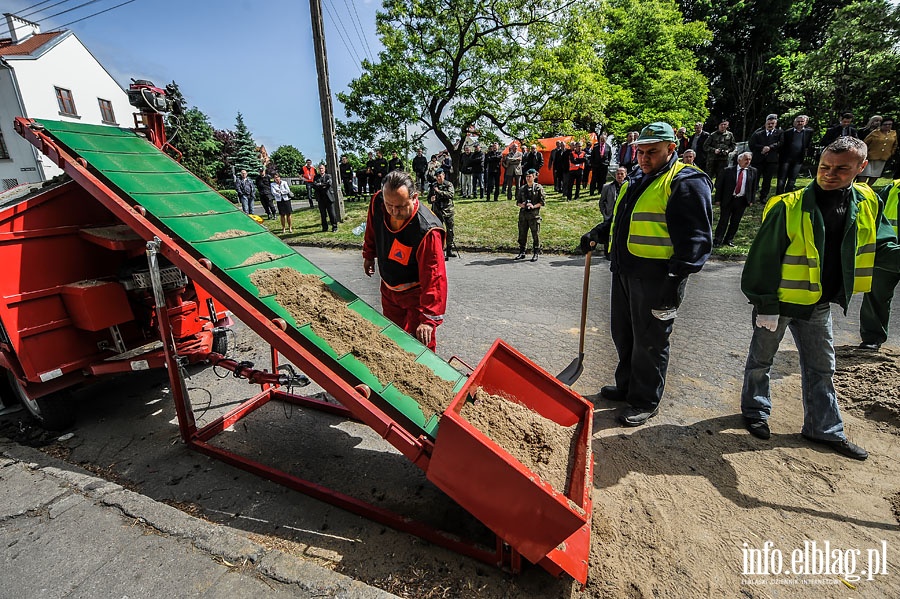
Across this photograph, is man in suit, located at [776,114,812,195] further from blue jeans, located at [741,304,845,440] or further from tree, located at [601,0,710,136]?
tree, located at [601,0,710,136]

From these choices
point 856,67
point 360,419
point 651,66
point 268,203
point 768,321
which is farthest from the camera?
point 651,66

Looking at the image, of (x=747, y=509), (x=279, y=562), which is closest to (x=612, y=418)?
(x=747, y=509)

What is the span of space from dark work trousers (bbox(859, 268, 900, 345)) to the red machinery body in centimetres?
667

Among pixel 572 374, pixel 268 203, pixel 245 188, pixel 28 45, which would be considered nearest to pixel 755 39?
pixel 268 203

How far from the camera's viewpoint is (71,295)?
330 cm

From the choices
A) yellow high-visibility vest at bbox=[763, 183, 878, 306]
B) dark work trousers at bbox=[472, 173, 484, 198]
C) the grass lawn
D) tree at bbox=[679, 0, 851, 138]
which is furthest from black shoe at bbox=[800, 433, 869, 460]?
tree at bbox=[679, 0, 851, 138]

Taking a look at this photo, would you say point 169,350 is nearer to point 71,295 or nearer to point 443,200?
point 71,295

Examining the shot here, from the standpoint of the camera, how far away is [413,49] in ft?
55.4

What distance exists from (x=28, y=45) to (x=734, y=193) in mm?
38580

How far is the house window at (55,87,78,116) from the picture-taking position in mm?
25031

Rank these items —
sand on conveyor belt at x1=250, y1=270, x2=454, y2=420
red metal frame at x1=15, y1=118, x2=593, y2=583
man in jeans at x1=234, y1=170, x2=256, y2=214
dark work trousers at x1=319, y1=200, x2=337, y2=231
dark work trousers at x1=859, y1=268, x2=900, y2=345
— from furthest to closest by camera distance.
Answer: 1. man in jeans at x1=234, y1=170, x2=256, y2=214
2. dark work trousers at x1=319, y1=200, x2=337, y2=231
3. dark work trousers at x1=859, y1=268, x2=900, y2=345
4. sand on conveyor belt at x1=250, y1=270, x2=454, y2=420
5. red metal frame at x1=15, y1=118, x2=593, y2=583

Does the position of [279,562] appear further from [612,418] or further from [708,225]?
[708,225]

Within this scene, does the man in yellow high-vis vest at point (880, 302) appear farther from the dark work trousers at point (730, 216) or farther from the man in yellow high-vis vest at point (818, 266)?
the dark work trousers at point (730, 216)

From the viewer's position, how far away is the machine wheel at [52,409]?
3535 millimetres
